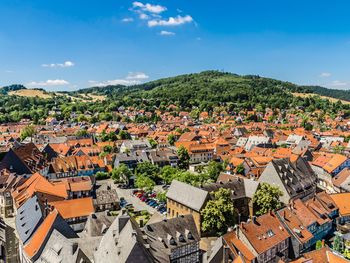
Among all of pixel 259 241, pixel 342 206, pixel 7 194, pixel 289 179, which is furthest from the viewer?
pixel 7 194

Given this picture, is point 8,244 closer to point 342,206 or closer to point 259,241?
point 259,241

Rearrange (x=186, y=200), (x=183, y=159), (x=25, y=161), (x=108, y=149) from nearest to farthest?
(x=186, y=200) → (x=25, y=161) → (x=183, y=159) → (x=108, y=149)

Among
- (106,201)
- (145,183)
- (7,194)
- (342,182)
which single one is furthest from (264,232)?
(7,194)

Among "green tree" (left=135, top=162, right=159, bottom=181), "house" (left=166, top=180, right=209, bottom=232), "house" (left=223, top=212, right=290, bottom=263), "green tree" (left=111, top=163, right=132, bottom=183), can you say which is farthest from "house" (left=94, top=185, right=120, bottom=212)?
"house" (left=223, top=212, right=290, bottom=263)

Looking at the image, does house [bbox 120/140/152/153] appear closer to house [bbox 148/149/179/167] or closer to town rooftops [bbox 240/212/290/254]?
house [bbox 148/149/179/167]

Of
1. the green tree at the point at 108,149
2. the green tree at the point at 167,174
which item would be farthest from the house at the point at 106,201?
the green tree at the point at 108,149

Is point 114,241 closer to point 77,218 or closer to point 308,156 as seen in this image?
point 77,218
